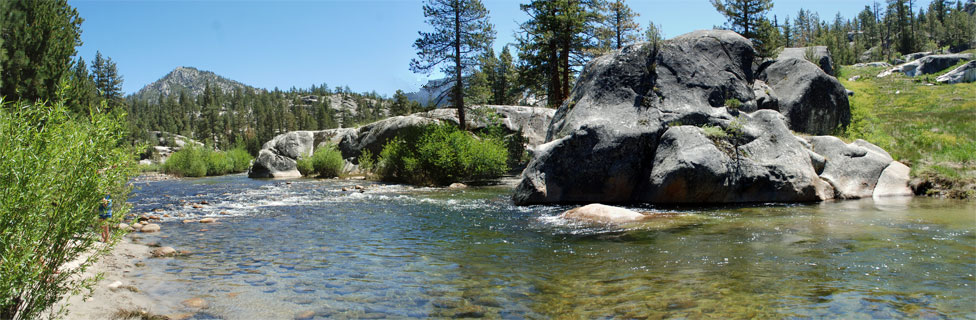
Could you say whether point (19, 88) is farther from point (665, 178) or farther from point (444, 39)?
point (665, 178)

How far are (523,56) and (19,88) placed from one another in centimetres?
2255

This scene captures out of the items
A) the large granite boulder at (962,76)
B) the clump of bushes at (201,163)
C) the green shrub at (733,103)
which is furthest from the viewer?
the large granite boulder at (962,76)

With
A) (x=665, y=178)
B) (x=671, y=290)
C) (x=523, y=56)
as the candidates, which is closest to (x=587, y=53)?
Answer: (x=523, y=56)

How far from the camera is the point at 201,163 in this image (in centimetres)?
4288

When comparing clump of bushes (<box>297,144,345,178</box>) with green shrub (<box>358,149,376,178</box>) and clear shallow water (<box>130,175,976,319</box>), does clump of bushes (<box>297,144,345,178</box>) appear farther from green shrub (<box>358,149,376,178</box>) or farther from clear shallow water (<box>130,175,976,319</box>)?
clear shallow water (<box>130,175,976,319</box>)

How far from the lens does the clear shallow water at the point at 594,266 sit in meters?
4.92

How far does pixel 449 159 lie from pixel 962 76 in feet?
226

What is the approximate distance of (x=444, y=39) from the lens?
26.5 metres

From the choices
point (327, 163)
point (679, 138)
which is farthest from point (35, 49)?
point (679, 138)

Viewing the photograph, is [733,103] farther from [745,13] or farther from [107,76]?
[107,76]

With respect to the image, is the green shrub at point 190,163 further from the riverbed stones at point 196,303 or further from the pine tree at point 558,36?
the riverbed stones at point 196,303

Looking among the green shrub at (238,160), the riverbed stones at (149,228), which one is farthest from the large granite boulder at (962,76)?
the green shrub at (238,160)

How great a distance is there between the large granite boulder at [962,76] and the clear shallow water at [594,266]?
64994mm

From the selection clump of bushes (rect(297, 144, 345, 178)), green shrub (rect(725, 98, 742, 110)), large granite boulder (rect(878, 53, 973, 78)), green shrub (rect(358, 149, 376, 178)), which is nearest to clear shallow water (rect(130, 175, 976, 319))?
green shrub (rect(725, 98, 742, 110))
